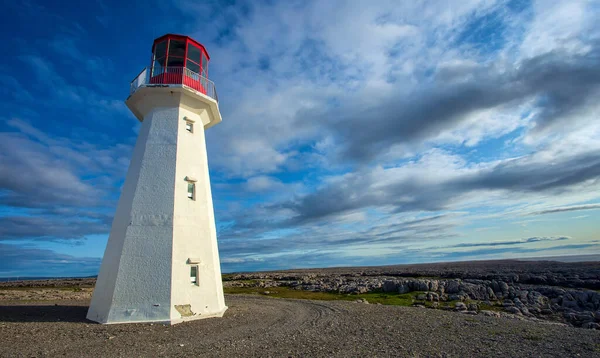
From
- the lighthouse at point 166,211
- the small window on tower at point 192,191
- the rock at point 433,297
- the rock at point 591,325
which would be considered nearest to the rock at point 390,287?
the rock at point 433,297

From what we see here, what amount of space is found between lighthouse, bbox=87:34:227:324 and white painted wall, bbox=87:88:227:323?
0.04 m

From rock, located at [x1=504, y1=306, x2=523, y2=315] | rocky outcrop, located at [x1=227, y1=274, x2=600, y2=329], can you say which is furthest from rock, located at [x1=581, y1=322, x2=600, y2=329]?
rock, located at [x1=504, y1=306, x2=523, y2=315]

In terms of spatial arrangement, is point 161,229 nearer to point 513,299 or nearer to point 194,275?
point 194,275

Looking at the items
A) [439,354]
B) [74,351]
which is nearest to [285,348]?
[439,354]

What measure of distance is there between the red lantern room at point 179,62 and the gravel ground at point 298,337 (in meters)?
11.6

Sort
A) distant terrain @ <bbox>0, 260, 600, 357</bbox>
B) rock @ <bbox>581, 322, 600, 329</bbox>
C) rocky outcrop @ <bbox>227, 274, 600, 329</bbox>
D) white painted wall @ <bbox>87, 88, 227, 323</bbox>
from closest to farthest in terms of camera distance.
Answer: distant terrain @ <bbox>0, 260, 600, 357</bbox>
white painted wall @ <bbox>87, 88, 227, 323</bbox>
rock @ <bbox>581, 322, 600, 329</bbox>
rocky outcrop @ <bbox>227, 274, 600, 329</bbox>

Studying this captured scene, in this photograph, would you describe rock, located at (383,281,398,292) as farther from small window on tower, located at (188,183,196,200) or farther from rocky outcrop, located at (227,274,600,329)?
small window on tower, located at (188,183,196,200)

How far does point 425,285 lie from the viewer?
3125 cm

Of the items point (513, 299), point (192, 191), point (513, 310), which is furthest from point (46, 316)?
point (513, 299)

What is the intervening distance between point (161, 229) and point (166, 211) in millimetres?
844

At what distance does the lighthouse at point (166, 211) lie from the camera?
14180mm

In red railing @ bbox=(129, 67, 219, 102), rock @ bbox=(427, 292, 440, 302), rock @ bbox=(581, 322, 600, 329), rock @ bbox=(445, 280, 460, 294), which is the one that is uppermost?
red railing @ bbox=(129, 67, 219, 102)

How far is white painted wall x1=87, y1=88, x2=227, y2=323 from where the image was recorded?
1412 centimetres

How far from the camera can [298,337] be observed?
40.0 ft
